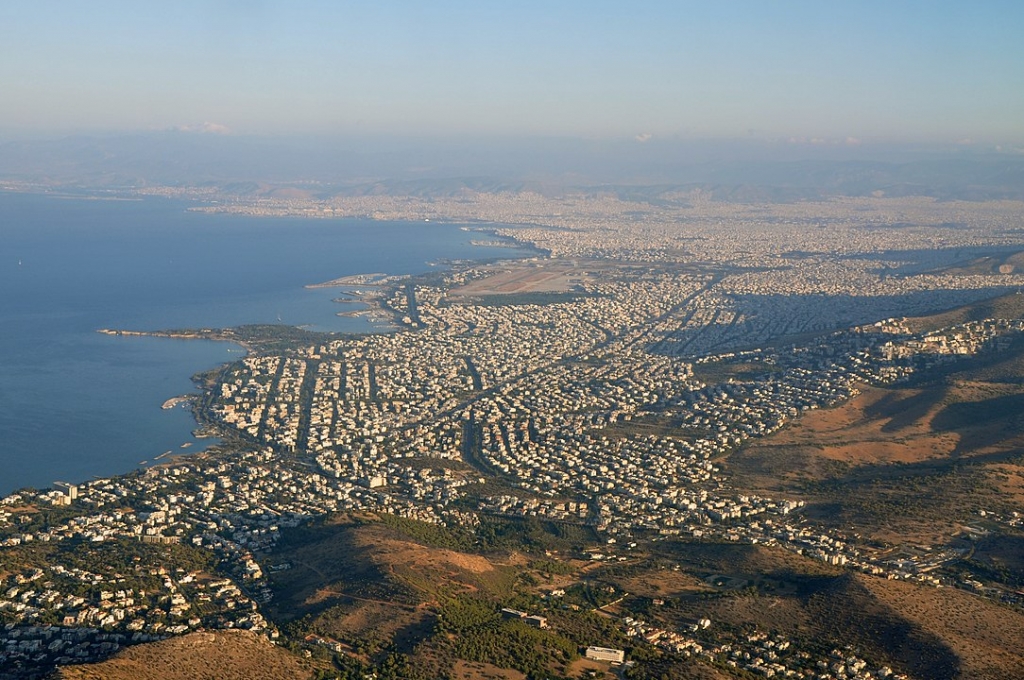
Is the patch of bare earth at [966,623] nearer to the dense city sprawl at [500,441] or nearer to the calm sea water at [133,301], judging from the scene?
the dense city sprawl at [500,441]

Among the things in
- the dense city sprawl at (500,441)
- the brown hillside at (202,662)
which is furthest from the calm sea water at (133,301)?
the brown hillside at (202,662)

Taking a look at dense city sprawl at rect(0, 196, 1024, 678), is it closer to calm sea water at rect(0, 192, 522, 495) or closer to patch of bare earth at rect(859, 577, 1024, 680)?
patch of bare earth at rect(859, 577, 1024, 680)

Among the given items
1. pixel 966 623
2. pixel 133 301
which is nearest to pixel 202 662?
pixel 966 623

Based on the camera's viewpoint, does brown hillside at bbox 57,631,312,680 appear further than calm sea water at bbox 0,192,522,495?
No

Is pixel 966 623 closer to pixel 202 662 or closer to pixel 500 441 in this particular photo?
pixel 202 662

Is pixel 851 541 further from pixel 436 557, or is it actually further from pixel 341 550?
pixel 341 550

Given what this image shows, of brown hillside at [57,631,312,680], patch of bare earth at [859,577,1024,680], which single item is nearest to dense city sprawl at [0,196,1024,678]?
brown hillside at [57,631,312,680]
